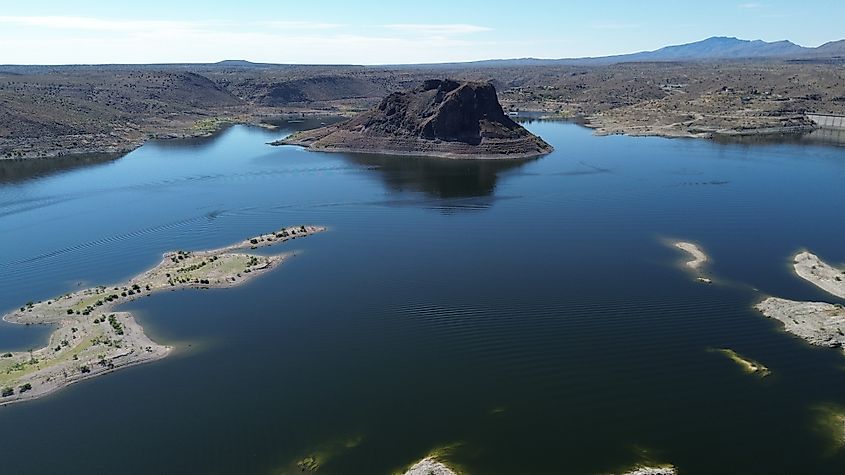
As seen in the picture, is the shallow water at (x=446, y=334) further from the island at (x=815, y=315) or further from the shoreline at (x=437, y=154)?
the shoreline at (x=437, y=154)

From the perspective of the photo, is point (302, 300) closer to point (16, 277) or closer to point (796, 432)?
point (16, 277)

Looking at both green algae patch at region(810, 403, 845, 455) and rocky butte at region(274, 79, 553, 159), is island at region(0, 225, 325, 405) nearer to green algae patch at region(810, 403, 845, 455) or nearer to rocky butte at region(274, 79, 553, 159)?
green algae patch at region(810, 403, 845, 455)

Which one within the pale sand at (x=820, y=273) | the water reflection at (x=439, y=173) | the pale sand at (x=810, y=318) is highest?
the water reflection at (x=439, y=173)

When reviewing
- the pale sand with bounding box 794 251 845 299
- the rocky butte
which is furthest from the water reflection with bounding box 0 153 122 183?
the pale sand with bounding box 794 251 845 299

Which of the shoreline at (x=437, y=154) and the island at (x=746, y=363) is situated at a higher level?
the shoreline at (x=437, y=154)

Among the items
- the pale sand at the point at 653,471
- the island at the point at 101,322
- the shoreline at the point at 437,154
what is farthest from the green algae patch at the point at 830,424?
the shoreline at the point at 437,154

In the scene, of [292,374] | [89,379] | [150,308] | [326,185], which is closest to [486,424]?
[292,374]
